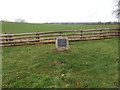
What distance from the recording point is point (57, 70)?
18.1 feet

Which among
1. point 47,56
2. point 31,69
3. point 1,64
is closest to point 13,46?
point 1,64

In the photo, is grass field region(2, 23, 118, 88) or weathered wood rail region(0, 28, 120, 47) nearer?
grass field region(2, 23, 118, 88)

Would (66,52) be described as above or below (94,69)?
above

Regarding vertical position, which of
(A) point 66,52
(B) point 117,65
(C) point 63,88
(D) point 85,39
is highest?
(D) point 85,39

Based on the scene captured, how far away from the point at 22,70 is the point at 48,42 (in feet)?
18.5

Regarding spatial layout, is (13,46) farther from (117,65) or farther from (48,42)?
(117,65)

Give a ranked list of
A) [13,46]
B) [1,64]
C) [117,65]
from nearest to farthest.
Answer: [117,65]
[1,64]
[13,46]

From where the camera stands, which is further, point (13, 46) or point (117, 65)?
point (13, 46)

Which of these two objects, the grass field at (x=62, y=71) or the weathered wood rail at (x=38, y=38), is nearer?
the grass field at (x=62, y=71)

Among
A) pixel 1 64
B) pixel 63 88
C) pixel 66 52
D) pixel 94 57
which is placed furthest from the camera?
pixel 66 52

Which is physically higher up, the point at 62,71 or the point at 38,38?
the point at 38,38

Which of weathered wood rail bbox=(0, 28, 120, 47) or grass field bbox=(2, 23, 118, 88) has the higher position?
weathered wood rail bbox=(0, 28, 120, 47)

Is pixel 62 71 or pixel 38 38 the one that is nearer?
pixel 62 71

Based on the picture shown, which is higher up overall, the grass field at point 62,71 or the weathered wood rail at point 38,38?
the weathered wood rail at point 38,38
